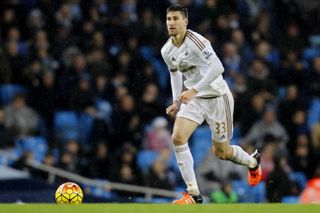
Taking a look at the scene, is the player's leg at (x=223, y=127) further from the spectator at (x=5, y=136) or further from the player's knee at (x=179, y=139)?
the spectator at (x=5, y=136)

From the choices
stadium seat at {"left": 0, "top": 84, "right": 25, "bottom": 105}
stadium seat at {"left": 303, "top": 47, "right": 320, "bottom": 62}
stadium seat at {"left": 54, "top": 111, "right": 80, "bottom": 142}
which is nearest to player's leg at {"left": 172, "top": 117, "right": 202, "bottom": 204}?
stadium seat at {"left": 54, "top": 111, "right": 80, "bottom": 142}

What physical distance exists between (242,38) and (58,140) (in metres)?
3.63

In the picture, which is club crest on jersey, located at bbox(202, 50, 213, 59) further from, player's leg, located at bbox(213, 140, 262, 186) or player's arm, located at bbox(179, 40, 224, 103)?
player's leg, located at bbox(213, 140, 262, 186)

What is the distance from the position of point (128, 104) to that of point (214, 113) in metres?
4.09

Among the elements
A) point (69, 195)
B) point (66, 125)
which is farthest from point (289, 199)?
point (69, 195)

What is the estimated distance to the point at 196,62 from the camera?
978cm

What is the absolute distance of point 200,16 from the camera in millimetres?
16016

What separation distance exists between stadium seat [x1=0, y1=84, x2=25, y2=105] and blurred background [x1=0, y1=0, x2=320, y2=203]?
0.04 feet

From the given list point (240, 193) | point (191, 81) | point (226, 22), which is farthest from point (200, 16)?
point (191, 81)

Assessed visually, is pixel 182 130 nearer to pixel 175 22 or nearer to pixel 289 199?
pixel 175 22

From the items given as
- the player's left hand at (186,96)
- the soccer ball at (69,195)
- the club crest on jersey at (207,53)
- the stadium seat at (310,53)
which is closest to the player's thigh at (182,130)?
the player's left hand at (186,96)

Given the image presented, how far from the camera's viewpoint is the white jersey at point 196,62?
9.67 meters

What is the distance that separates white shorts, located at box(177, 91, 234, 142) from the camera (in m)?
9.86

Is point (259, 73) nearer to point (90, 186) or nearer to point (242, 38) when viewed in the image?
point (242, 38)
